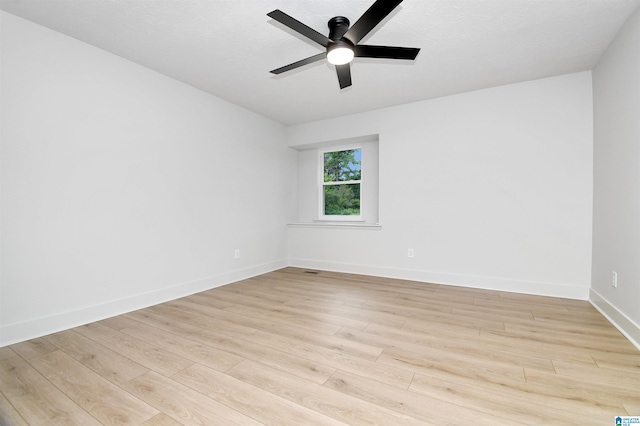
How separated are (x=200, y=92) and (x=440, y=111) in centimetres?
309

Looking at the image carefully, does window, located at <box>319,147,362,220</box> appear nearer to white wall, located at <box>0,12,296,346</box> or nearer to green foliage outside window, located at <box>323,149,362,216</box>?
green foliage outside window, located at <box>323,149,362,216</box>

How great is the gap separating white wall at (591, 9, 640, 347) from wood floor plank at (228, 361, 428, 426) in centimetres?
206

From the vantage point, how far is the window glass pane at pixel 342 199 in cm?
477

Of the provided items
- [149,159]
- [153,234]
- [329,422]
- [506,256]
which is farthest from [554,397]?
[149,159]

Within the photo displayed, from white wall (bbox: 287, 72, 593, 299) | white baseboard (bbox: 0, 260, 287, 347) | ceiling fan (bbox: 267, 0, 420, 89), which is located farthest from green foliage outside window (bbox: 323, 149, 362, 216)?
ceiling fan (bbox: 267, 0, 420, 89)

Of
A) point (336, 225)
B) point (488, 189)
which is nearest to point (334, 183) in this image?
point (336, 225)

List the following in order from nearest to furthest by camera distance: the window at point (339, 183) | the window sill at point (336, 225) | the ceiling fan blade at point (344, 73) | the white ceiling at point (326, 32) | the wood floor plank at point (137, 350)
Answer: the wood floor plank at point (137, 350) → the white ceiling at point (326, 32) → the ceiling fan blade at point (344, 73) → the window sill at point (336, 225) → the window at point (339, 183)

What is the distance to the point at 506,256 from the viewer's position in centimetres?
336

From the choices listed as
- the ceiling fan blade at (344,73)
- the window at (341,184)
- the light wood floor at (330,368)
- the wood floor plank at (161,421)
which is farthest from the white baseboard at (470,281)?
the wood floor plank at (161,421)

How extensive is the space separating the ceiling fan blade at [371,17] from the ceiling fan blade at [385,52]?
110 mm

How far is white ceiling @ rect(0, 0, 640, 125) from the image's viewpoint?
203 cm

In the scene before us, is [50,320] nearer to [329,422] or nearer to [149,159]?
[149,159]

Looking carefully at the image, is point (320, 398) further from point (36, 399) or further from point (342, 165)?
point (342, 165)

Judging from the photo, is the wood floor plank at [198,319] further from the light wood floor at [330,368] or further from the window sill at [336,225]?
the window sill at [336,225]
